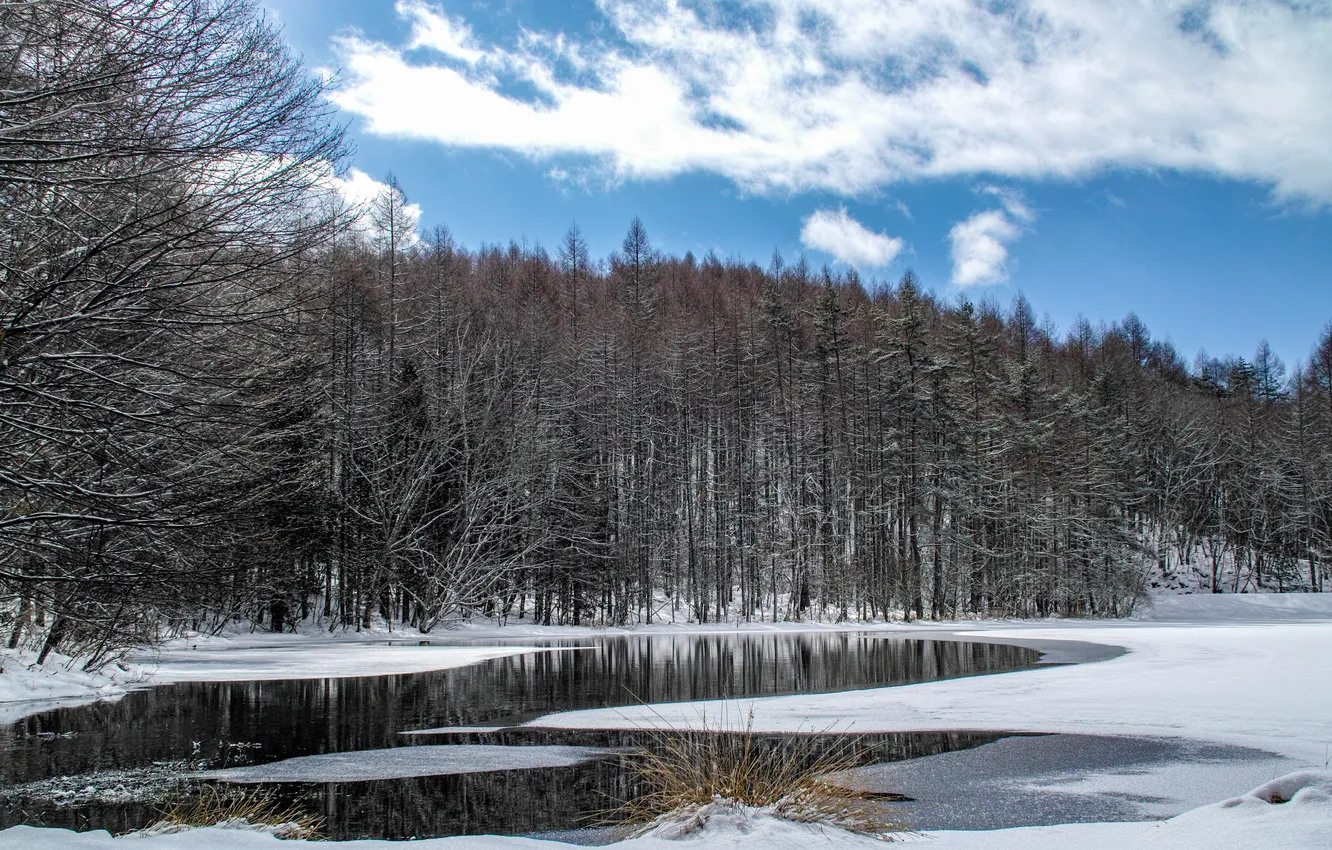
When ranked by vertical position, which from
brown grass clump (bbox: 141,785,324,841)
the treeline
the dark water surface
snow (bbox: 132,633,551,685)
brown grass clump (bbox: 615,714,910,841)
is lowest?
snow (bbox: 132,633,551,685)

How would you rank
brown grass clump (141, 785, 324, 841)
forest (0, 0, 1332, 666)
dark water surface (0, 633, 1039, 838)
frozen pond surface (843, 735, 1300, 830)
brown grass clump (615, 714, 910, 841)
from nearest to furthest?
brown grass clump (615, 714, 910, 841) → brown grass clump (141, 785, 324, 841) → frozen pond surface (843, 735, 1300, 830) → dark water surface (0, 633, 1039, 838) → forest (0, 0, 1332, 666)

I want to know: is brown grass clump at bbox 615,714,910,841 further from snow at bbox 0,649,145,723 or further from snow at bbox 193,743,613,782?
snow at bbox 0,649,145,723

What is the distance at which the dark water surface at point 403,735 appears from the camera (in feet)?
21.5

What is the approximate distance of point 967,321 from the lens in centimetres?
4272

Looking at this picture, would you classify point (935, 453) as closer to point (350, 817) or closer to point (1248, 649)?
point (1248, 649)

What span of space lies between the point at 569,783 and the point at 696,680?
7.98m

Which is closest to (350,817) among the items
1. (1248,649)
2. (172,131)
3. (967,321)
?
(172,131)

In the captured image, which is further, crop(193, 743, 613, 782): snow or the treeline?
the treeline

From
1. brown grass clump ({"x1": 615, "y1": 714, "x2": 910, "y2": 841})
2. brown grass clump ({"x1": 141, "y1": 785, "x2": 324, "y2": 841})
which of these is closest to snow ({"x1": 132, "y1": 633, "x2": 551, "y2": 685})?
brown grass clump ({"x1": 141, "y1": 785, "x2": 324, "y2": 841})

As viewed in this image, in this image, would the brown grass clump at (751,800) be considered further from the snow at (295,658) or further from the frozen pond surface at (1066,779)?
the snow at (295,658)

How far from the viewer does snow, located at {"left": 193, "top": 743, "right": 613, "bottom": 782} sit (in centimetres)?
778

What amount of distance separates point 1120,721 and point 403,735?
315 inches

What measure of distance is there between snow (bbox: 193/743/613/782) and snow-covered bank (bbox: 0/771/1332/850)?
2.63 metres

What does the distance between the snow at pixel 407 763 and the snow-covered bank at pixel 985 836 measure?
2635mm
